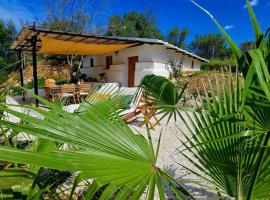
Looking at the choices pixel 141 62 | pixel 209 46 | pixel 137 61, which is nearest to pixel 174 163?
pixel 141 62

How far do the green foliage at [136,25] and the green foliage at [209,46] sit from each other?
16.3 meters

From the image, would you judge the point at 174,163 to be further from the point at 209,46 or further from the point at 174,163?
the point at 209,46

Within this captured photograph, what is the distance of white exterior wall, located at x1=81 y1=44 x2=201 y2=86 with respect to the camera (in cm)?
1698

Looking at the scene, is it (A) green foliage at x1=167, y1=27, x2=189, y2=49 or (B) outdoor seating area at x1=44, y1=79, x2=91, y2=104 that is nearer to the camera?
(B) outdoor seating area at x1=44, y1=79, x2=91, y2=104

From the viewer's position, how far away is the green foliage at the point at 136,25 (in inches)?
1341

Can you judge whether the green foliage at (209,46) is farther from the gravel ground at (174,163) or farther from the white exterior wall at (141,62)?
the gravel ground at (174,163)

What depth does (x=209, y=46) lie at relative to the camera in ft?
174

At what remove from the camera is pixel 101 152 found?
104 cm

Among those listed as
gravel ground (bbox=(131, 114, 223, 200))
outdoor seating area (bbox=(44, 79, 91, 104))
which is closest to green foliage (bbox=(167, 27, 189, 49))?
outdoor seating area (bbox=(44, 79, 91, 104))

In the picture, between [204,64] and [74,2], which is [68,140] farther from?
[74,2]

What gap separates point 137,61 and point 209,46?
39.5 m

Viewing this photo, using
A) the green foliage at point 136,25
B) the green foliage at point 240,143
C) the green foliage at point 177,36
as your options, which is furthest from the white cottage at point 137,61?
the green foliage at point 177,36

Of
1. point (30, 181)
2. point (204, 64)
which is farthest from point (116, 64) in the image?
point (30, 181)

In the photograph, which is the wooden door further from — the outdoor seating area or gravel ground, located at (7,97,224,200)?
gravel ground, located at (7,97,224,200)
